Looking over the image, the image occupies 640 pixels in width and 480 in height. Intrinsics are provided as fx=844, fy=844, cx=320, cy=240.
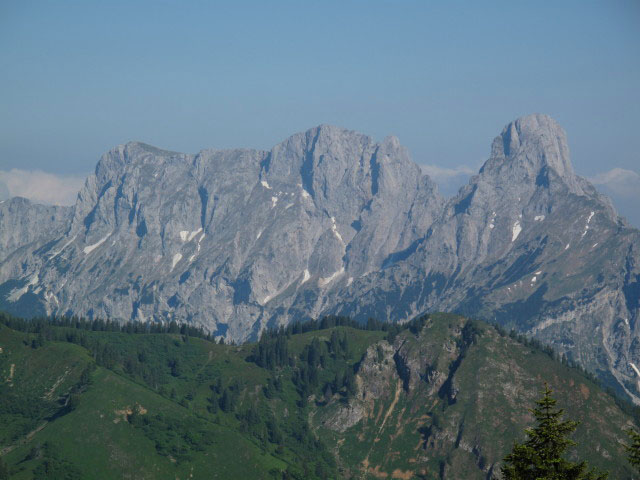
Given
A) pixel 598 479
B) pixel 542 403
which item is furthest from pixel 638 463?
pixel 542 403

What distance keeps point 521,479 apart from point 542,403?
8628 millimetres

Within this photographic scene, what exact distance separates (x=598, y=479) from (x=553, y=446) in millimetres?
5741

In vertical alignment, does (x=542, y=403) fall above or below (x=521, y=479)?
above

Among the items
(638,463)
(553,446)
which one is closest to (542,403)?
(553,446)

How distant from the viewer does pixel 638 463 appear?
90875mm

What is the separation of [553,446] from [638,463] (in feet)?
29.2

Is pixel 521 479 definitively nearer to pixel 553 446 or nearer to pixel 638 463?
pixel 553 446

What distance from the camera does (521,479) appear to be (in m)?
92.9

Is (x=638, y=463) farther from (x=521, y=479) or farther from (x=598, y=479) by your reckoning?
(x=521, y=479)

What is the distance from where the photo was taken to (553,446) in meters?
93.5

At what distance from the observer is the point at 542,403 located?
9406 cm

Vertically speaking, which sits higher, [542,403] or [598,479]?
[542,403]

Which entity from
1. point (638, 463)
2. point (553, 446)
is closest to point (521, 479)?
point (553, 446)
